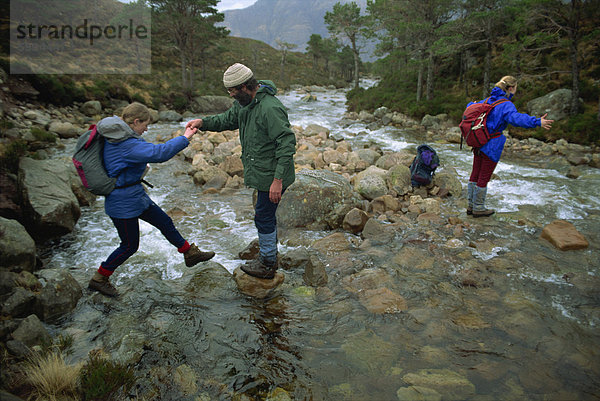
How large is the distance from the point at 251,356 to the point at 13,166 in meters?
6.02

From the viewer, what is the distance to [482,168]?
5.39 metres

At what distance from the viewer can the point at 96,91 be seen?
65.0ft

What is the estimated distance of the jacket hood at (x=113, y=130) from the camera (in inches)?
113

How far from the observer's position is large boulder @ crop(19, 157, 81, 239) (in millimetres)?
4895

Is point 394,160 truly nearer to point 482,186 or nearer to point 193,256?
point 482,186

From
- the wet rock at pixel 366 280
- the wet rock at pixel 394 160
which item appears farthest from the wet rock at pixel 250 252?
the wet rock at pixel 394 160

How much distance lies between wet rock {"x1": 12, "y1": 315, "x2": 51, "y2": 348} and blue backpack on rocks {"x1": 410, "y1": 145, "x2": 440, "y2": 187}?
7302mm

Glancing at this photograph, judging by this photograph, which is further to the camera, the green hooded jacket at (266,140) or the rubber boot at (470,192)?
the rubber boot at (470,192)

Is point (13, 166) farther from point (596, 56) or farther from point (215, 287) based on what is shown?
point (596, 56)

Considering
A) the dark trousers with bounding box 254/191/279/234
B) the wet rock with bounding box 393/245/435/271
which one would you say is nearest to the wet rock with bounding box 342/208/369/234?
the wet rock with bounding box 393/245/435/271

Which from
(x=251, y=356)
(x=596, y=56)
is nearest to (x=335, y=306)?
(x=251, y=356)

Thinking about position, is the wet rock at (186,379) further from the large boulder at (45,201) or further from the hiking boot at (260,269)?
the large boulder at (45,201)

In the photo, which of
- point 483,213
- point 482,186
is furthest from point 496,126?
point 483,213

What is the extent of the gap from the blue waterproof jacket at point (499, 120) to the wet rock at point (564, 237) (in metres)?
1.42
